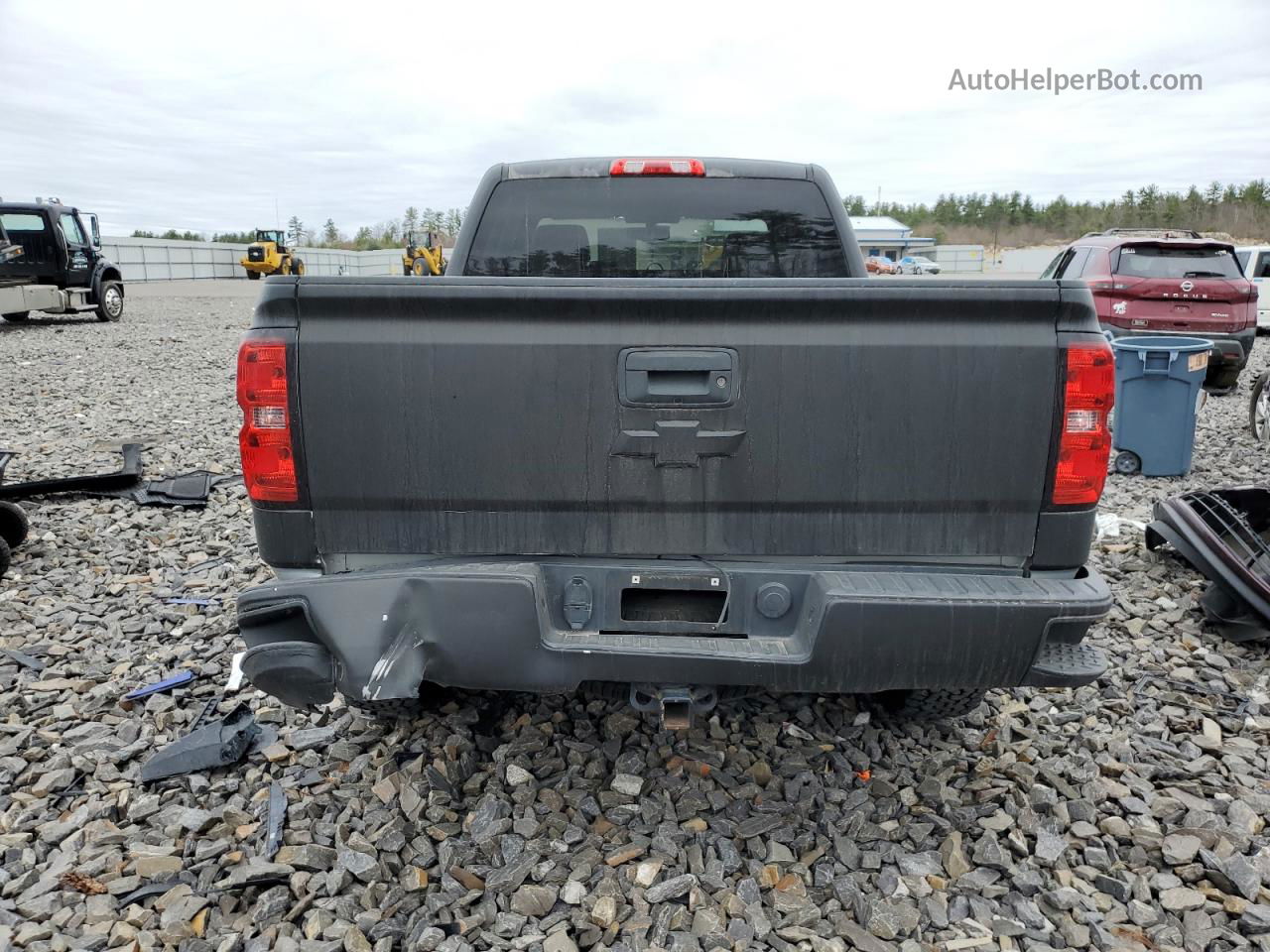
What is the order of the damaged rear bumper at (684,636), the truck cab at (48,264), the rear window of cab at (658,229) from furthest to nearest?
the truck cab at (48,264)
the rear window of cab at (658,229)
the damaged rear bumper at (684,636)

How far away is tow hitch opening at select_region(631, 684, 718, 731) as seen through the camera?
Result: 2.53 meters

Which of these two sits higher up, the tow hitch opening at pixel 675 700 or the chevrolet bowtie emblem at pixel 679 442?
the chevrolet bowtie emblem at pixel 679 442

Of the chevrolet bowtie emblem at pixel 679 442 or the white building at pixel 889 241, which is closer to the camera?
the chevrolet bowtie emblem at pixel 679 442

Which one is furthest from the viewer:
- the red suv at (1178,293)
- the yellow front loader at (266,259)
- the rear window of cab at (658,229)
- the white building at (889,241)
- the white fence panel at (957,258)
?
the white building at (889,241)

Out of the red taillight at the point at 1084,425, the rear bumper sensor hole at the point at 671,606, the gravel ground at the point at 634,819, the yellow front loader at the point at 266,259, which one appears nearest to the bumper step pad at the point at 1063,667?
the red taillight at the point at 1084,425

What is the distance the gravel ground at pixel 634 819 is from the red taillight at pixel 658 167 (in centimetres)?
228

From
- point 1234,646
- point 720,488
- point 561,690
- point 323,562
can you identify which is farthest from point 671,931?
point 1234,646

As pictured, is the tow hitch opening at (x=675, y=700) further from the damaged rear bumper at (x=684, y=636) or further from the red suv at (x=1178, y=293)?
the red suv at (x=1178, y=293)

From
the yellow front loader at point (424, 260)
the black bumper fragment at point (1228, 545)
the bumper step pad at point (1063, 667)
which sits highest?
the yellow front loader at point (424, 260)

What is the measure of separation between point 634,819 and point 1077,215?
259 ft

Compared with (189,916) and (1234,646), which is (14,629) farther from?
(1234,646)

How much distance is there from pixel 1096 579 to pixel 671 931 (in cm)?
154

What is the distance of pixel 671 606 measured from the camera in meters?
2.57

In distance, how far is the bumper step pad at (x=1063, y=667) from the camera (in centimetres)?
240
